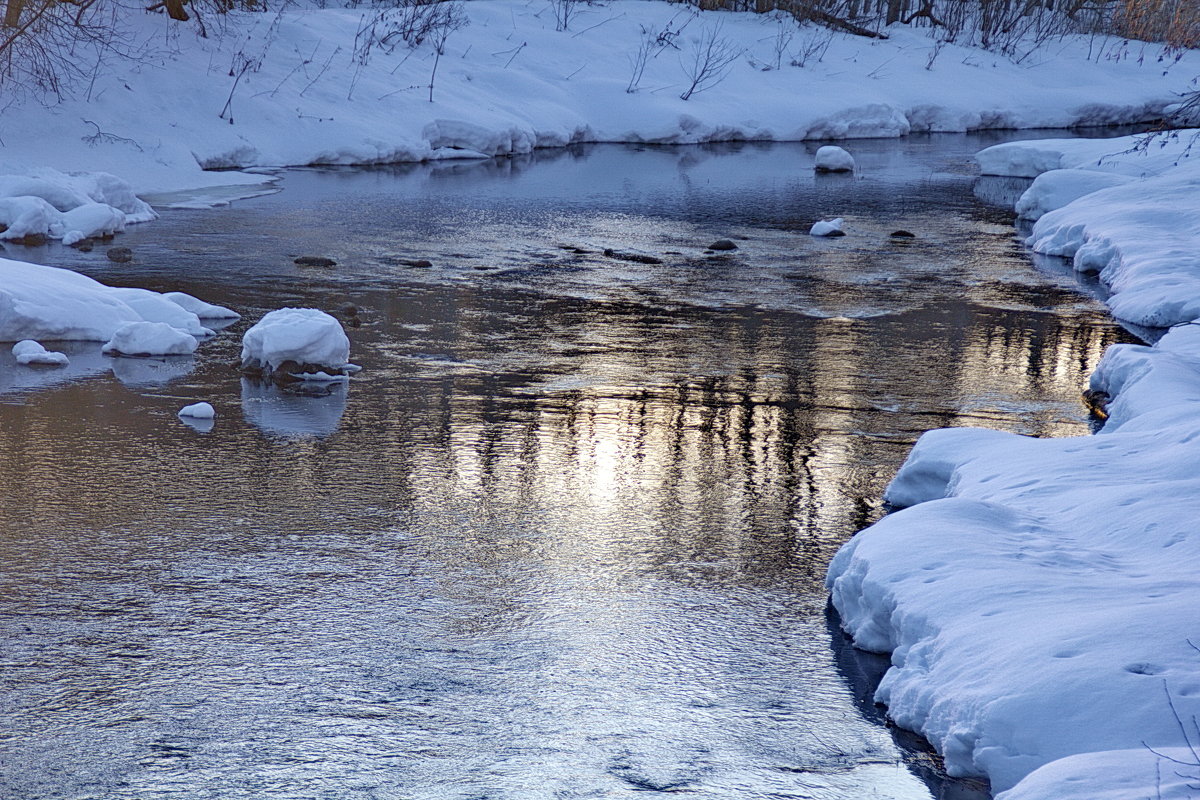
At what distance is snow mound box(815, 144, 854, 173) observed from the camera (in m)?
25.9

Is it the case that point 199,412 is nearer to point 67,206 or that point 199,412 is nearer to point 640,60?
point 67,206

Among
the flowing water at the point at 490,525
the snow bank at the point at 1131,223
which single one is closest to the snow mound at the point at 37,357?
the flowing water at the point at 490,525

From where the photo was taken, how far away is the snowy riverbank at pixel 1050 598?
14.4 feet

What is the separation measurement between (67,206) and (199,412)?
32.7 ft

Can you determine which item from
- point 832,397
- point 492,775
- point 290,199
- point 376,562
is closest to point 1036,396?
point 832,397

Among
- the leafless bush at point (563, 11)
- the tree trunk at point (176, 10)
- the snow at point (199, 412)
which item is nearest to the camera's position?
the snow at point (199, 412)

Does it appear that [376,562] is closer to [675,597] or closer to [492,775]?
[675,597]

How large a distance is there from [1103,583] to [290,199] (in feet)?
55.4

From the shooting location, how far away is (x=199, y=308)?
12.1 meters

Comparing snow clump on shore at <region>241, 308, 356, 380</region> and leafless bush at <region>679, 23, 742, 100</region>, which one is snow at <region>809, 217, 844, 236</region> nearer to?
snow clump on shore at <region>241, 308, 356, 380</region>

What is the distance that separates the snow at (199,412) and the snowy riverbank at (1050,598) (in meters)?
4.57

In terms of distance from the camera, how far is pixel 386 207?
1980 cm

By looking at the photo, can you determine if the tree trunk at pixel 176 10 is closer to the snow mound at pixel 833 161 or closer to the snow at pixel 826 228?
the snow mound at pixel 833 161

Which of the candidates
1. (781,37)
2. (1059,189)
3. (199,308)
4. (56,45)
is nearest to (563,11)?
(781,37)
